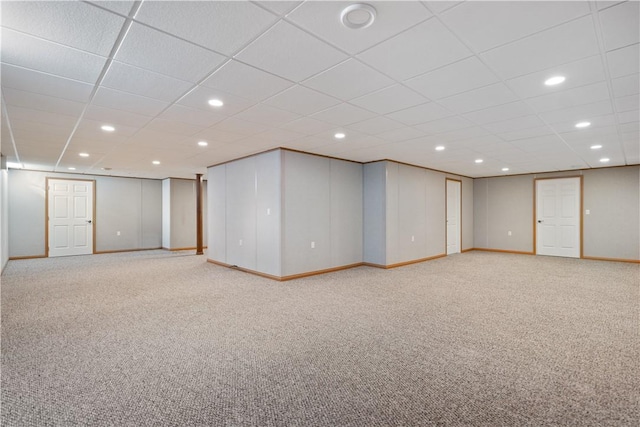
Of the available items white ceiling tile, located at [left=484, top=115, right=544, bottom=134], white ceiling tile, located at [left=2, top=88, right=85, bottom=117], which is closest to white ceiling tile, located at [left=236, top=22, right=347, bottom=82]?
white ceiling tile, located at [left=2, top=88, right=85, bottom=117]

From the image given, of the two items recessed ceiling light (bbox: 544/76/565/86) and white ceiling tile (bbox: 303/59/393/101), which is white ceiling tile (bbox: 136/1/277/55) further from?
recessed ceiling light (bbox: 544/76/565/86)

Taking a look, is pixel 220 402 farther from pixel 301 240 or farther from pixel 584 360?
pixel 301 240

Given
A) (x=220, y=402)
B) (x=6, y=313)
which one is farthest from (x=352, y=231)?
(x=6, y=313)

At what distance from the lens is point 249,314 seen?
154 inches

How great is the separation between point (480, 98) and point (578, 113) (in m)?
1.52

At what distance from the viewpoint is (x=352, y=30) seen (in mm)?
2080

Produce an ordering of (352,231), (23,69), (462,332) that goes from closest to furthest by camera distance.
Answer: (23,69) < (462,332) < (352,231)

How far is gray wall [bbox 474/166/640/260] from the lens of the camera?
784cm

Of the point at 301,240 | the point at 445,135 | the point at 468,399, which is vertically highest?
the point at 445,135

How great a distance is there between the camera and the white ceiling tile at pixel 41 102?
10.3 ft

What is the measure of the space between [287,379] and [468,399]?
131 cm

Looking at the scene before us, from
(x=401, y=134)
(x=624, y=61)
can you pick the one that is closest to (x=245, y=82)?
(x=401, y=134)

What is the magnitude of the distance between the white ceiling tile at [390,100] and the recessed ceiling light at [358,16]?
42.9 inches

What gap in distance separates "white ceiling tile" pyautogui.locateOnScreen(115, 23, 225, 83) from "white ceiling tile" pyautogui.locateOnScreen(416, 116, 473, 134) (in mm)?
2886
